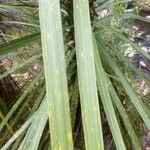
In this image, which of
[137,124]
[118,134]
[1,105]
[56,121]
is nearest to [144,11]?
[137,124]

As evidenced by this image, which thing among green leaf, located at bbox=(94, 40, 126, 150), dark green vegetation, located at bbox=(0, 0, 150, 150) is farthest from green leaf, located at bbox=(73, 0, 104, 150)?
green leaf, located at bbox=(94, 40, 126, 150)

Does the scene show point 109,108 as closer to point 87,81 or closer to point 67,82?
point 67,82

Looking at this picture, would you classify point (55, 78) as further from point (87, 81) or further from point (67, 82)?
point (67, 82)

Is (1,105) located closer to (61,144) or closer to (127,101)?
(127,101)

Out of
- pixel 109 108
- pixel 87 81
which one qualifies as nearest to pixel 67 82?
pixel 109 108

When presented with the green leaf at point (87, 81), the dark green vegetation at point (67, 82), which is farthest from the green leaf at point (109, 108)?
the green leaf at point (87, 81)

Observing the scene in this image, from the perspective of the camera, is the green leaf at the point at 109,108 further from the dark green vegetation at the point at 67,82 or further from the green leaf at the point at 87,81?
the green leaf at the point at 87,81

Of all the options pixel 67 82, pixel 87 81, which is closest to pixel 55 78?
pixel 87 81

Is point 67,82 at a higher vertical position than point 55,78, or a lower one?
lower

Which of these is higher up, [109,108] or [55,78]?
[55,78]

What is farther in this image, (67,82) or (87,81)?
(67,82)

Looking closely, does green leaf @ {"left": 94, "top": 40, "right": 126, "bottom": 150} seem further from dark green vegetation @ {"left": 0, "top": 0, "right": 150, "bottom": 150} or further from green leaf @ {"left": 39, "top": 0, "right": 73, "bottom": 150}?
green leaf @ {"left": 39, "top": 0, "right": 73, "bottom": 150}
